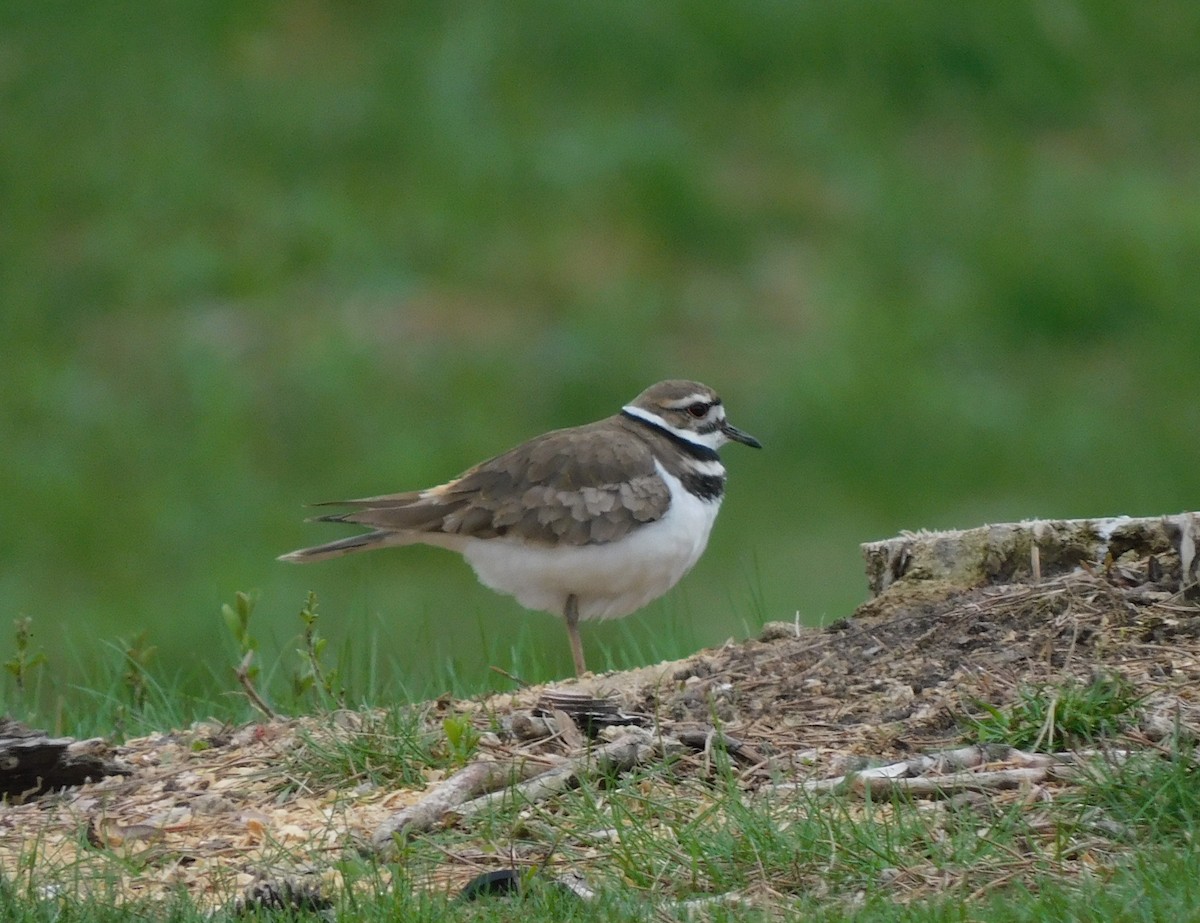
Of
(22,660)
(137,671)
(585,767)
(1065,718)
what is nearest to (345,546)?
(137,671)

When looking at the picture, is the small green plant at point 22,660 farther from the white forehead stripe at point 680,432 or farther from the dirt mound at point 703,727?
the white forehead stripe at point 680,432

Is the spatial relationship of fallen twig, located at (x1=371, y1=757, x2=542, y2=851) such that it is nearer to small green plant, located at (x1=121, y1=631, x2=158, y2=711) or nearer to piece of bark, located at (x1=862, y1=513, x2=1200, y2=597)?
piece of bark, located at (x1=862, y1=513, x2=1200, y2=597)

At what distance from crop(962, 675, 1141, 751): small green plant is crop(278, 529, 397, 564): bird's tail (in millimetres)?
3173

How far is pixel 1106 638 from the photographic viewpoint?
17.1 ft

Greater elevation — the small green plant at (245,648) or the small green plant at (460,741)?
the small green plant at (245,648)

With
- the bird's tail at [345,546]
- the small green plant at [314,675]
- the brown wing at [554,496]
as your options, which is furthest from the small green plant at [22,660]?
the brown wing at [554,496]

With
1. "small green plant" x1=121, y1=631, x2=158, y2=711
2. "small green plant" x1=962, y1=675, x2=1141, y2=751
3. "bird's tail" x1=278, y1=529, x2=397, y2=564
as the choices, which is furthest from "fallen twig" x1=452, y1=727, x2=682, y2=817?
"bird's tail" x1=278, y1=529, x2=397, y2=564

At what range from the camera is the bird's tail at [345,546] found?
7355mm

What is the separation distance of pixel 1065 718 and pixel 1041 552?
1.32 meters

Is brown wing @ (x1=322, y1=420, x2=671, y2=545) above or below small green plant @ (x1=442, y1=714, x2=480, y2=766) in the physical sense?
above

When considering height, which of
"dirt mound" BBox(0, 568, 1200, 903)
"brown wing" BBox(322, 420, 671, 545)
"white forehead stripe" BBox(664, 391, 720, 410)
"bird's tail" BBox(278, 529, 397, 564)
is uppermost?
"white forehead stripe" BBox(664, 391, 720, 410)

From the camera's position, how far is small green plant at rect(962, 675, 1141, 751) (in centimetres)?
466

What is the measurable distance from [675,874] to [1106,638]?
172 centimetres

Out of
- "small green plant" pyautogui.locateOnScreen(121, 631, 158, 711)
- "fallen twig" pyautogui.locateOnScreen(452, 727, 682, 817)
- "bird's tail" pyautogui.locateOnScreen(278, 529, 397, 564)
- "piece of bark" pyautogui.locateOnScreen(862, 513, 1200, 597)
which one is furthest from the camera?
"bird's tail" pyautogui.locateOnScreen(278, 529, 397, 564)
